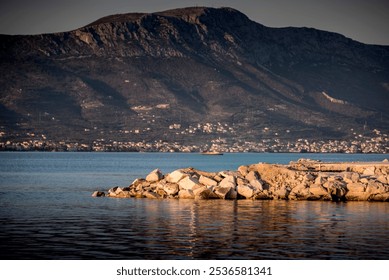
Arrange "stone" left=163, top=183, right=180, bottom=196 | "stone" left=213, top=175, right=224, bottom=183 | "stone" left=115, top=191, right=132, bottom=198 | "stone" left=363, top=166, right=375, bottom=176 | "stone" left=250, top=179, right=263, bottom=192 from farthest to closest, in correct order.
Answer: "stone" left=363, top=166, right=375, bottom=176 → "stone" left=115, top=191, right=132, bottom=198 → "stone" left=213, top=175, right=224, bottom=183 → "stone" left=163, top=183, right=180, bottom=196 → "stone" left=250, top=179, right=263, bottom=192

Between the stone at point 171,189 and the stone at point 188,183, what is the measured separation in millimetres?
275

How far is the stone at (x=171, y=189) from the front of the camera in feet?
150

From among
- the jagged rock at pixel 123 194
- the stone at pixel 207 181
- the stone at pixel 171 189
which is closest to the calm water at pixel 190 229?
the jagged rock at pixel 123 194

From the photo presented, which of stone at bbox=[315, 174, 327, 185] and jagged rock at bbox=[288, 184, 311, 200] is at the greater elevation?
stone at bbox=[315, 174, 327, 185]

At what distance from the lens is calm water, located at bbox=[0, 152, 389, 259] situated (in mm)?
25531

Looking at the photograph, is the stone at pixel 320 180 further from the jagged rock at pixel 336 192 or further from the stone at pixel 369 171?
the stone at pixel 369 171

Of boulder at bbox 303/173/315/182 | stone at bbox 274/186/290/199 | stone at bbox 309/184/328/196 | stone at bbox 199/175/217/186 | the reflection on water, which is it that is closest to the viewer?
the reflection on water

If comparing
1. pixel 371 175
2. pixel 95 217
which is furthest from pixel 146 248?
pixel 371 175

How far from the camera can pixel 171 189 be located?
45.9 metres

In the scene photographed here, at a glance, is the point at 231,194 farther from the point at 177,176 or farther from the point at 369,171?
the point at 369,171

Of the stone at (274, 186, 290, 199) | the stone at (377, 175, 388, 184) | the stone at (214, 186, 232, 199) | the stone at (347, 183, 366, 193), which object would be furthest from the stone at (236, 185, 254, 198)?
the stone at (377, 175, 388, 184)

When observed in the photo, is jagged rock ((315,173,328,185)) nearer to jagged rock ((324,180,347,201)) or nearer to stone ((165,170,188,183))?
jagged rock ((324,180,347,201))

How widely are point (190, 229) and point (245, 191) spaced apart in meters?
13.8
